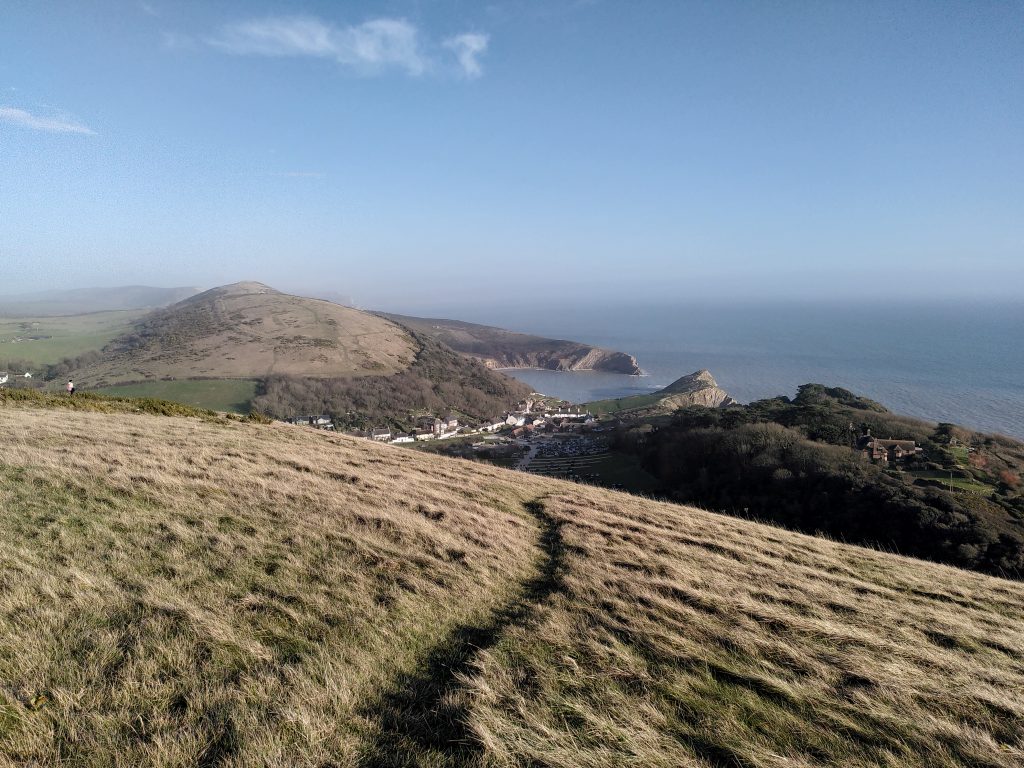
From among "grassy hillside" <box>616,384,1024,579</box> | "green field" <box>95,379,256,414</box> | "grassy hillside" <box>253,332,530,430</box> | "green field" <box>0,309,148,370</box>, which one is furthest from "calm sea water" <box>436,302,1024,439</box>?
"green field" <box>0,309,148,370</box>

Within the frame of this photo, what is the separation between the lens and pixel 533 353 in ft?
514

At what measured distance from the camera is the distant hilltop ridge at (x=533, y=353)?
140750mm

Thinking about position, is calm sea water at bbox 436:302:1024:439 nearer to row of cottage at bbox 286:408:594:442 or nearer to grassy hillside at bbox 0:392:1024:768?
row of cottage at bbox 286:408:594:442

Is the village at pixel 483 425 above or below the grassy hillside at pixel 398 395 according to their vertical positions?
Result: below

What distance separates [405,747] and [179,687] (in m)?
2.02

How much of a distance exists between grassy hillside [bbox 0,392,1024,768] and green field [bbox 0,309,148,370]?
112836 mm

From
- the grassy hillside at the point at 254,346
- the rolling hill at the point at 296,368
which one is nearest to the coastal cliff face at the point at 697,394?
the rolling hill at the point at 296,368

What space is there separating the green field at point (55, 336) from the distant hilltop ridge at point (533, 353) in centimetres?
7101

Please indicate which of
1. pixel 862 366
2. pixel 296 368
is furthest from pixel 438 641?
pixel 862 366

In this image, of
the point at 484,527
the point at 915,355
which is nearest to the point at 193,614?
the point at 484,527

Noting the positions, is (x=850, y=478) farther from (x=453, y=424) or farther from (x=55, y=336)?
(x=55, y=336)

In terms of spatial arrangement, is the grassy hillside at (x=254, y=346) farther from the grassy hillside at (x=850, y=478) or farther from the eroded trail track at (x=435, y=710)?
the eroded trail track at (x=435, y=710)

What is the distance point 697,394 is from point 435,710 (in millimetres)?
89050

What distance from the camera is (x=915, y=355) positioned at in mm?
128750
